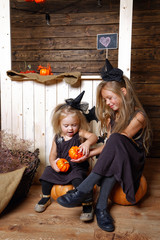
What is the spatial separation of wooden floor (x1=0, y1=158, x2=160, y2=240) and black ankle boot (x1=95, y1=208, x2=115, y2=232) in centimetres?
3

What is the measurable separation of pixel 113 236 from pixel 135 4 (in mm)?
3096

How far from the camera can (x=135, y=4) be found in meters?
3.31

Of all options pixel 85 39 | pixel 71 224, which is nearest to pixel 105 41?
pixel 71 224

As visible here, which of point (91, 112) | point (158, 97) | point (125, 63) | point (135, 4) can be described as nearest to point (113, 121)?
point (91, 112)

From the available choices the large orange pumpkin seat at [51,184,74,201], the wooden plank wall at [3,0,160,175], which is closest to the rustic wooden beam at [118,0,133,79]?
the large orange pumpkin seat at [51,184,74,201]

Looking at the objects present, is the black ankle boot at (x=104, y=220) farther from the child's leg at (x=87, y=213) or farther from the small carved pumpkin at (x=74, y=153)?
the small carved pumpkin at (x=74, y=153)

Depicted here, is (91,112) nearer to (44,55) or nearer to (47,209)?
(47,209)

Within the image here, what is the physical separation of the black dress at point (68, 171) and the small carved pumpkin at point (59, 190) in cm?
3

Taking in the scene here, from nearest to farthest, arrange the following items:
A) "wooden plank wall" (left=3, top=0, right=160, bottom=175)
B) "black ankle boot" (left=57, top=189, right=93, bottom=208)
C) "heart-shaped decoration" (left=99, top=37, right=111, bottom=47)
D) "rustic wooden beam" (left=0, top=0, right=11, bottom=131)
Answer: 1. "black ankle boot" (left=57, top=189, right=93, bottom=208)
2. "heart-shaped decoration" (left=99, top=37, right=111, bottom=47)
3. "rustic wooden beam" (left=0, top=0, right=11, bottom=131)
4. "wooden plank wall" (left=3, top=0, right=160, bottom=175)

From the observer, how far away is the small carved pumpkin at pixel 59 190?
174cm

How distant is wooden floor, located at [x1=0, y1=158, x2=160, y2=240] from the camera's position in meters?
1.38

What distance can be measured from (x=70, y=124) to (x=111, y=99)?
378 mm

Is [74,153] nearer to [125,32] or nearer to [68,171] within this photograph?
[68,171]

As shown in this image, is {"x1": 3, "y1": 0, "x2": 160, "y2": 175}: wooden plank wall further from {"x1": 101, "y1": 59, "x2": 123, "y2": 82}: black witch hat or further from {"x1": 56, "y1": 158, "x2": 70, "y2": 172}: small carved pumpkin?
{"x1": 56, "y1": 158, "x2": 70, "y2": 172}: small carved pumpkin
